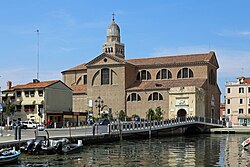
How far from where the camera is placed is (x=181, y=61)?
284 ft

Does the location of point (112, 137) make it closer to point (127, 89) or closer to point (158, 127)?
point (158, 127)

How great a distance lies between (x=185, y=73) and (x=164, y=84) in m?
5.35

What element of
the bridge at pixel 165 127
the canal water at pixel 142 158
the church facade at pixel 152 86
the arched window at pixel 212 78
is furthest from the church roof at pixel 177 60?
the canal water at pixel 142 158

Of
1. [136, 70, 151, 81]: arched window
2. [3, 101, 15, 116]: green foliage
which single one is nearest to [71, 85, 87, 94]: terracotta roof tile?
[136, 70, 151, 81]: arched window

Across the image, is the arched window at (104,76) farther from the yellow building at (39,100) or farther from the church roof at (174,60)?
the yellow building at (39,100)

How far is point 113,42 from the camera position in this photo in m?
107

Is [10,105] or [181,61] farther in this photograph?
[181,61]

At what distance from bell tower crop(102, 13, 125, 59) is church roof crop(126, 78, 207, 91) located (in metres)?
22.1

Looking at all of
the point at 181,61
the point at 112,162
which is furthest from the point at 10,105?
the point at 112,162

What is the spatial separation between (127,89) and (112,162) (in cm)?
5489

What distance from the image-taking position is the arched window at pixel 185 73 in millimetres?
85438

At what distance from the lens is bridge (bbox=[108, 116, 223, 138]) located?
175ft

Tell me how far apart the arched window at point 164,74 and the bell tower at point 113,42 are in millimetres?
21565

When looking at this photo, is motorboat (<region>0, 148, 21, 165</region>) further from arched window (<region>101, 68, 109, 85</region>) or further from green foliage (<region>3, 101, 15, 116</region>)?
arched window (<region>101, 68, 109, 85</region>)
